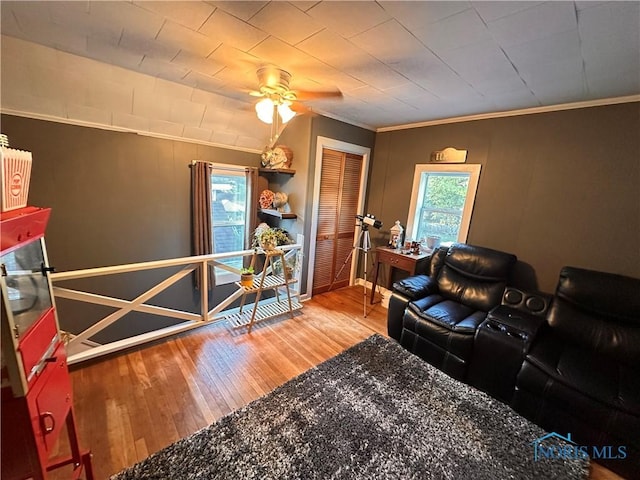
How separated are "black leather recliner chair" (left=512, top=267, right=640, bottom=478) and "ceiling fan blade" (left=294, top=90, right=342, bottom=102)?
254 centimetres

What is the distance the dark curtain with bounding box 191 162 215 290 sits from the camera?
325cm

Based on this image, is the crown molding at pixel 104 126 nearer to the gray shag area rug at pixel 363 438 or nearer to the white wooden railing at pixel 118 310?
the white wooden railing at pixel 118 310

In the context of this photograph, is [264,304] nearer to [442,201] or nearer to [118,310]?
[118,310]

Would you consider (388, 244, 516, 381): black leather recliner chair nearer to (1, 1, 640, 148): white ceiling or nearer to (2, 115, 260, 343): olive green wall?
(1, 1, 640, 148): white ceiling

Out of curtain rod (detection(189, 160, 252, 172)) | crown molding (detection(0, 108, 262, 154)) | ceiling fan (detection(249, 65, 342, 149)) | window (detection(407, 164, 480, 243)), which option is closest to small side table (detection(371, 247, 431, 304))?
window (detection(407, 164, 480, 243))

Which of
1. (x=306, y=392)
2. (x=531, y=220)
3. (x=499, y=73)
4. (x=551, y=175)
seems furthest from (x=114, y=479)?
(x=551, y=175)

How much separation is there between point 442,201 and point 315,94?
204cm

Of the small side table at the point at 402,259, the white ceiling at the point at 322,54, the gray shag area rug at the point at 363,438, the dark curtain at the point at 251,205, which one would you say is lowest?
the gray shag area rug at the point at 363,438

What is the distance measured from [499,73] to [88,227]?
403 centimetres

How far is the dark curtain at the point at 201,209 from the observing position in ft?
10.7

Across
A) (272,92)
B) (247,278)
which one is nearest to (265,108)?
(272,92)

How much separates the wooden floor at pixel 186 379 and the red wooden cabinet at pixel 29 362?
313 millimetres

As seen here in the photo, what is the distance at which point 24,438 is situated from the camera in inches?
36.4

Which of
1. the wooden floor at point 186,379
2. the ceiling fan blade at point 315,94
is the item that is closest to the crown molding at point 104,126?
the ceiling fan blade at point 315,94
